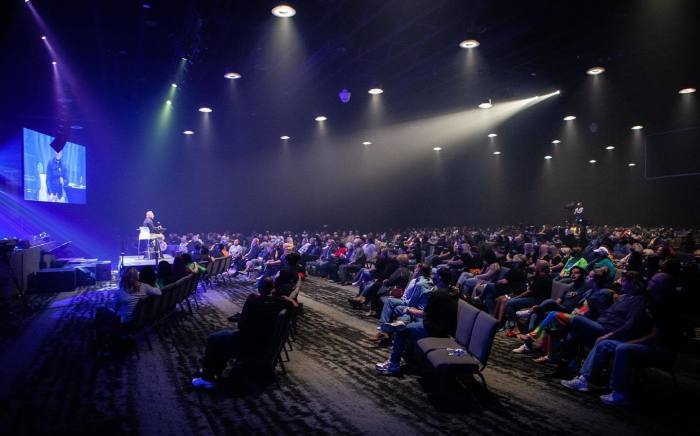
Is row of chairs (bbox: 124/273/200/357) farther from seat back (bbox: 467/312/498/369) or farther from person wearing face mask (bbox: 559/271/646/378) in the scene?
person wearing face mask (bbox: 559/271/646/378)

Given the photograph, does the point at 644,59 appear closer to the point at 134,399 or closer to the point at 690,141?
the point at 690,141

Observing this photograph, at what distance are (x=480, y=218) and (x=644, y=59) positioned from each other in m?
17.5

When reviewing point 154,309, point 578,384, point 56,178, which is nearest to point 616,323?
point 578,384

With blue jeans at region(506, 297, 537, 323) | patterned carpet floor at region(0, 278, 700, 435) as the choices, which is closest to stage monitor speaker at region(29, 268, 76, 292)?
patterned carpet floor at region(0, 278, 700, 435)

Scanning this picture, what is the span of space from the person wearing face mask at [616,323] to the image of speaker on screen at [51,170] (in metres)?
13.8

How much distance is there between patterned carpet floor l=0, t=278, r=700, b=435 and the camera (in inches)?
154

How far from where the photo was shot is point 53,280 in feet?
37.7

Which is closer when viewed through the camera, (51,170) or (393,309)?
(393,309)

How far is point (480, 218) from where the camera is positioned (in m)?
28.2

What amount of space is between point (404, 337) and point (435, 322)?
1.47 ft

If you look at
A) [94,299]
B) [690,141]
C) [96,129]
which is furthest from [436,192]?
[94,299]

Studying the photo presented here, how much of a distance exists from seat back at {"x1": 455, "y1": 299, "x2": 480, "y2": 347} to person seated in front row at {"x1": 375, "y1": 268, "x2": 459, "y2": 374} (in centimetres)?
8

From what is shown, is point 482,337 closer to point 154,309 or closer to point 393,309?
point 393,309

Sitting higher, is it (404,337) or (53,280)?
(53,280)
